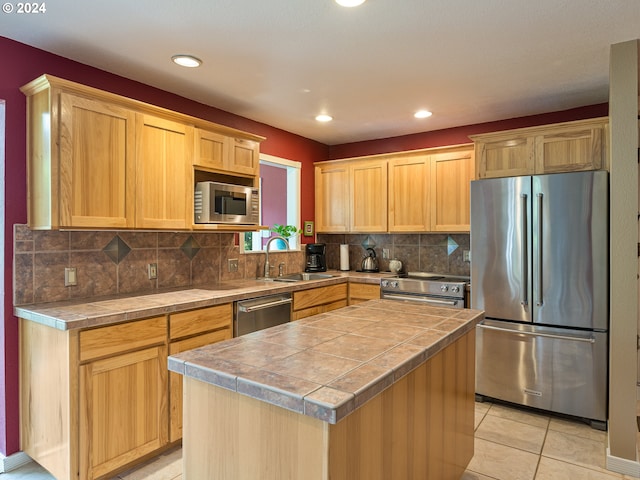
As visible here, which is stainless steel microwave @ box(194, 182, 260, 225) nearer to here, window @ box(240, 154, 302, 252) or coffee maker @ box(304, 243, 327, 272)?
window @ box(240, 154, 302, 252)

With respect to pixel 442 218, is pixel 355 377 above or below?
below

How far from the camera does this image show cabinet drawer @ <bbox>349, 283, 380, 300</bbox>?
4148mm

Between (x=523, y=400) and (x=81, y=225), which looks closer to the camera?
(x=81, y=225)

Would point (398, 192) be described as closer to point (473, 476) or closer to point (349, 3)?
point (349, 3)

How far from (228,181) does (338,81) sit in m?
1.35

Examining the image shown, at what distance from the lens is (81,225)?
94.5 inches

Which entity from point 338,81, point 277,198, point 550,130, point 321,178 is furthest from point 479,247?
point 277,198

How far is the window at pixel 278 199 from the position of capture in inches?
174

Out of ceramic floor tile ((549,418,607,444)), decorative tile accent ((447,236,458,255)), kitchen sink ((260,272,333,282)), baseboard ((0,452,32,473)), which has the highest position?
decorative tile accent ((447,236,458,255))

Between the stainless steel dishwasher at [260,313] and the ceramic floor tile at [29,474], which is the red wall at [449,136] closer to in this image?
the stainless steel dishwasher at [260,313]

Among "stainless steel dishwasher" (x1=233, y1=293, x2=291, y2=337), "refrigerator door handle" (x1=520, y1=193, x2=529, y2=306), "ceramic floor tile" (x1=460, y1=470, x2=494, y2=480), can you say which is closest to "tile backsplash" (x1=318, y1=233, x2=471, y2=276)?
"refrigerator door handle" (x1=520, y1=193, x2=529, y2=306)

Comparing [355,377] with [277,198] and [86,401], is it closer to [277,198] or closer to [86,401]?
[86,401]

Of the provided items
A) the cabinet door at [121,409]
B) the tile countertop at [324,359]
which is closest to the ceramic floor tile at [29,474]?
the cabinet door at [121,409]

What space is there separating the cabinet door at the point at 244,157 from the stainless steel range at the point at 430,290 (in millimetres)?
1676
